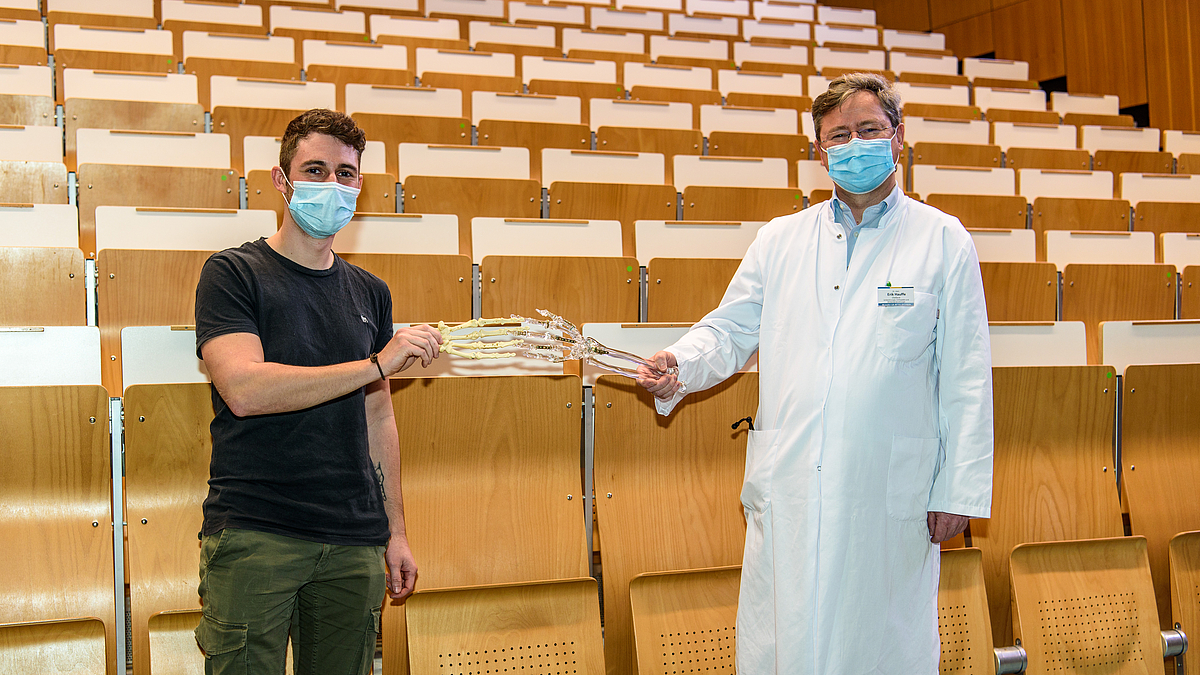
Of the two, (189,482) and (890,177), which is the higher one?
(890,177)

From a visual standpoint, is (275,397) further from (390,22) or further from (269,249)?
(390,22)

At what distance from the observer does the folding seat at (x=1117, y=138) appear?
181 inches

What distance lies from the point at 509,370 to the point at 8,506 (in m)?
1.05

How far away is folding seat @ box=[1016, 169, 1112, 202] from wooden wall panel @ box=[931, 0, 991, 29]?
165 inches

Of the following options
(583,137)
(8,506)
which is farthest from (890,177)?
(583,137)

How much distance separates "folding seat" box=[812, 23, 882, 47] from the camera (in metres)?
6.33

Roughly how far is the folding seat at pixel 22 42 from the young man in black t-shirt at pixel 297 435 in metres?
3.26

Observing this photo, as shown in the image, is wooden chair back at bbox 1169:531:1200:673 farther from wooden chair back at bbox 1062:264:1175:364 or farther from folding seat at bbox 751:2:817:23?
folding seat at bbox 751:2:817:23

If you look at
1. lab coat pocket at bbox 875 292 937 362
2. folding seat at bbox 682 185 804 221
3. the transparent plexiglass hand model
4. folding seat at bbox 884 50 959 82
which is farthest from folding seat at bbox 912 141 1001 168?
the transparent plexiglass hand model

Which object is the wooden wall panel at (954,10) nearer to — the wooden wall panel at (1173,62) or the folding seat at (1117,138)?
the wooden wall panel at (1173,62)

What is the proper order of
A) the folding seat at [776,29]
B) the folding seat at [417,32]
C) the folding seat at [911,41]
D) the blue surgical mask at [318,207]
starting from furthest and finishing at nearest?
the folding seat at [911,41] < the folding seat at [776,29] < the folding seat at [417,32] < the blue surgical mask at [318,207]

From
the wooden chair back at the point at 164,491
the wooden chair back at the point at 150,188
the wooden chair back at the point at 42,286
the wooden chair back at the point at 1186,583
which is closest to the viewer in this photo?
the wooden chair back at the point at 164,491

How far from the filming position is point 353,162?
54.1 inches

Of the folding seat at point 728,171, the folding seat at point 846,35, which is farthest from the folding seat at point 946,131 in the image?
the folding seat at point 846,35
